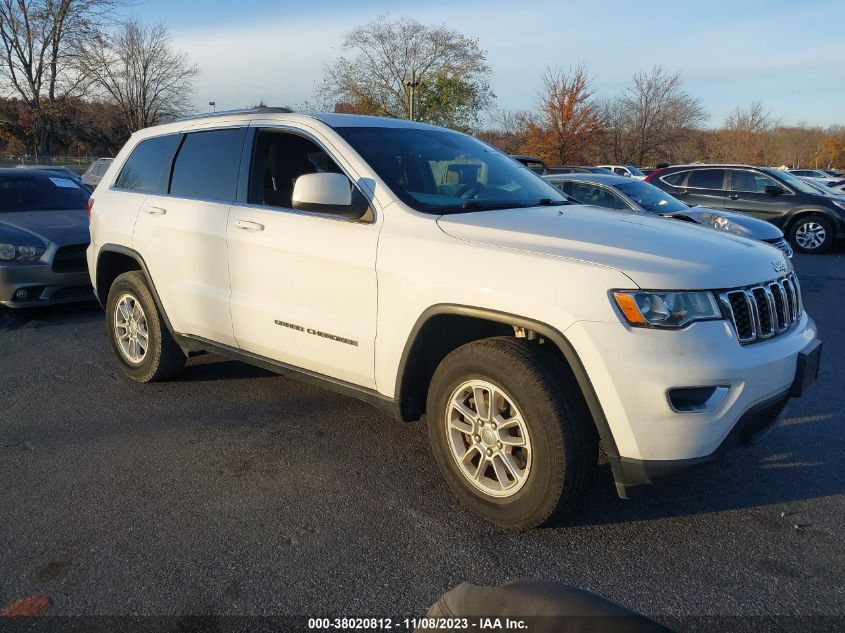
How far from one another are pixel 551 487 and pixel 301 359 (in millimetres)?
1630

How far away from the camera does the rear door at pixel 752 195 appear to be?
13594mm

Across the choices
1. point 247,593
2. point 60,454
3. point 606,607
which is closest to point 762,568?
point 606,607

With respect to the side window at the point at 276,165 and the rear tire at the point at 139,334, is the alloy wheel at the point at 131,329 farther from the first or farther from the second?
the side window at the point at 276,165

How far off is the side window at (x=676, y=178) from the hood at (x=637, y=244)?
1108 cm

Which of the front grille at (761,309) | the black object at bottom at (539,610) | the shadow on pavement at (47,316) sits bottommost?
the shadow on pavement at (47,316)

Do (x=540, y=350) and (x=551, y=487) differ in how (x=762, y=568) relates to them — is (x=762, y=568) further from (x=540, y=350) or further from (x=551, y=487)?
(x=540, y=350)

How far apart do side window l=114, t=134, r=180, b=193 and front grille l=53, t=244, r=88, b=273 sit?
2.39 m

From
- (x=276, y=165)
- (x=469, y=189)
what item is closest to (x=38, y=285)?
(x=276, y=165)

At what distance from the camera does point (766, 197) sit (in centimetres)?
1361

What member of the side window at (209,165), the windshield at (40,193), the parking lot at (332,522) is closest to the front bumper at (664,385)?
the parking lot at (332,522)

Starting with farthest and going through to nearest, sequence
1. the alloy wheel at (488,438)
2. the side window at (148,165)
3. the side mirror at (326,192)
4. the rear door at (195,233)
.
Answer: the side window at (148,165)
the rear door at (195,233)
the side mirror at (326,192)
the alloy wheel at (488,438)

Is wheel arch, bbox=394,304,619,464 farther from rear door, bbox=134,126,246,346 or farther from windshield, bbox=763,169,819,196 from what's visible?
windshield, bbox=763,169,819,196

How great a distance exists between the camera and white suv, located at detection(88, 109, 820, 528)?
106 inches

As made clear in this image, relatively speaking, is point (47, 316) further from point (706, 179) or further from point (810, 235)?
point (810, 235)
